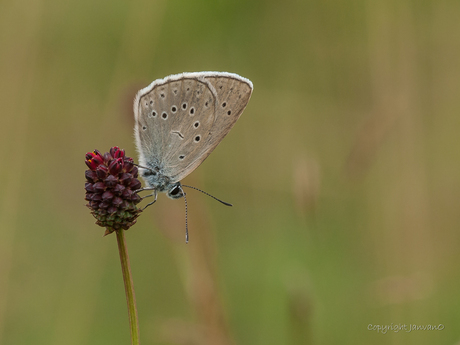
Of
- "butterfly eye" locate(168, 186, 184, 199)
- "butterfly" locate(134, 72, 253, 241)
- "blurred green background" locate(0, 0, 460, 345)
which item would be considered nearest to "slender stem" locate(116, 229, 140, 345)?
"blurred green background" locate(0, 0, 460, 345)

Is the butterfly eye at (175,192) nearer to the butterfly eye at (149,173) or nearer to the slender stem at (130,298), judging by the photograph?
the butterfly eye at (149,173)

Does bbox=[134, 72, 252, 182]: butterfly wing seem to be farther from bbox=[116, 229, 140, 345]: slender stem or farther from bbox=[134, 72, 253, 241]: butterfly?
bbox=[116, 229, 140, 345]: slender stem

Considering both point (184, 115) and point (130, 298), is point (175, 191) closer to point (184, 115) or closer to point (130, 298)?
point (184, 115)

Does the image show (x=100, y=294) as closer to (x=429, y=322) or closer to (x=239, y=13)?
(x=429, y=322)

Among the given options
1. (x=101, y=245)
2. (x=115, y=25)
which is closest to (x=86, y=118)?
(x=115, y=25)

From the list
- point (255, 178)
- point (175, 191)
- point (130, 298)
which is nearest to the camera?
point (130, 298)

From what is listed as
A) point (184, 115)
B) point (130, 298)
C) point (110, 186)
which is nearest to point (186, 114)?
point (184, 115)

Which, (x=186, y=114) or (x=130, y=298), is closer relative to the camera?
(x=130, y=298)
